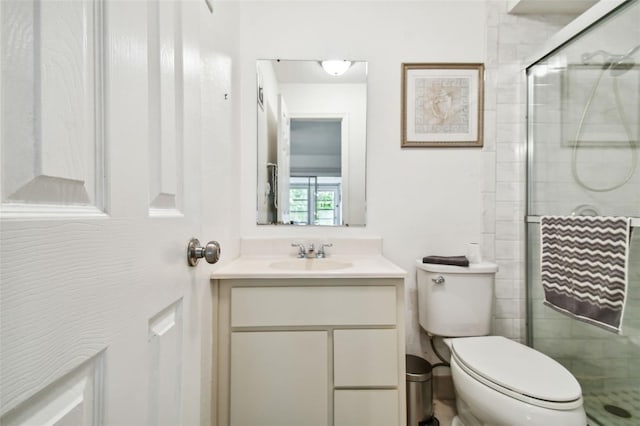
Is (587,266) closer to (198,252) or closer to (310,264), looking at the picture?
(310,264)

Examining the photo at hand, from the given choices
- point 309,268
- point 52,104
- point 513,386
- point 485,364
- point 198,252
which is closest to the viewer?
point 52,104

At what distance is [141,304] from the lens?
47cm

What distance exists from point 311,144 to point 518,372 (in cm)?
139

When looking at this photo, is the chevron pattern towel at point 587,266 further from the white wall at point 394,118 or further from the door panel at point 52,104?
the door panel at point 52,104

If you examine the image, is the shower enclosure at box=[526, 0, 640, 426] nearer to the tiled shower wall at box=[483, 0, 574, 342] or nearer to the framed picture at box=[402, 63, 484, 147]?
the tiled shower wall at box=[483, 0, 574, 342]

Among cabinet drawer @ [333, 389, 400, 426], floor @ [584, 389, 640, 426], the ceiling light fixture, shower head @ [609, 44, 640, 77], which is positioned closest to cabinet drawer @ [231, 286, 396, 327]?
cabinet drawer @ [333, 389, 400, 426]

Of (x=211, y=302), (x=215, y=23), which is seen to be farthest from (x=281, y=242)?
(x=215, y=23)

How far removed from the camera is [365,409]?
114 cm

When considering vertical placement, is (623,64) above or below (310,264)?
above

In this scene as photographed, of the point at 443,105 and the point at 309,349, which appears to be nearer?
the point at 309,349

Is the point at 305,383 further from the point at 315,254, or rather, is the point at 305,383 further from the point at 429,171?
the point at 429,171

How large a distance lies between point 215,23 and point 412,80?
3.52 ft

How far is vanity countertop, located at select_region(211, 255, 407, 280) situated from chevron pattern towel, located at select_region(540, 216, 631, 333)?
2.46ft

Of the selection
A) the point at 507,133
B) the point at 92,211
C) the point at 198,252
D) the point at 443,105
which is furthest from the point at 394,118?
the point at 92,211
